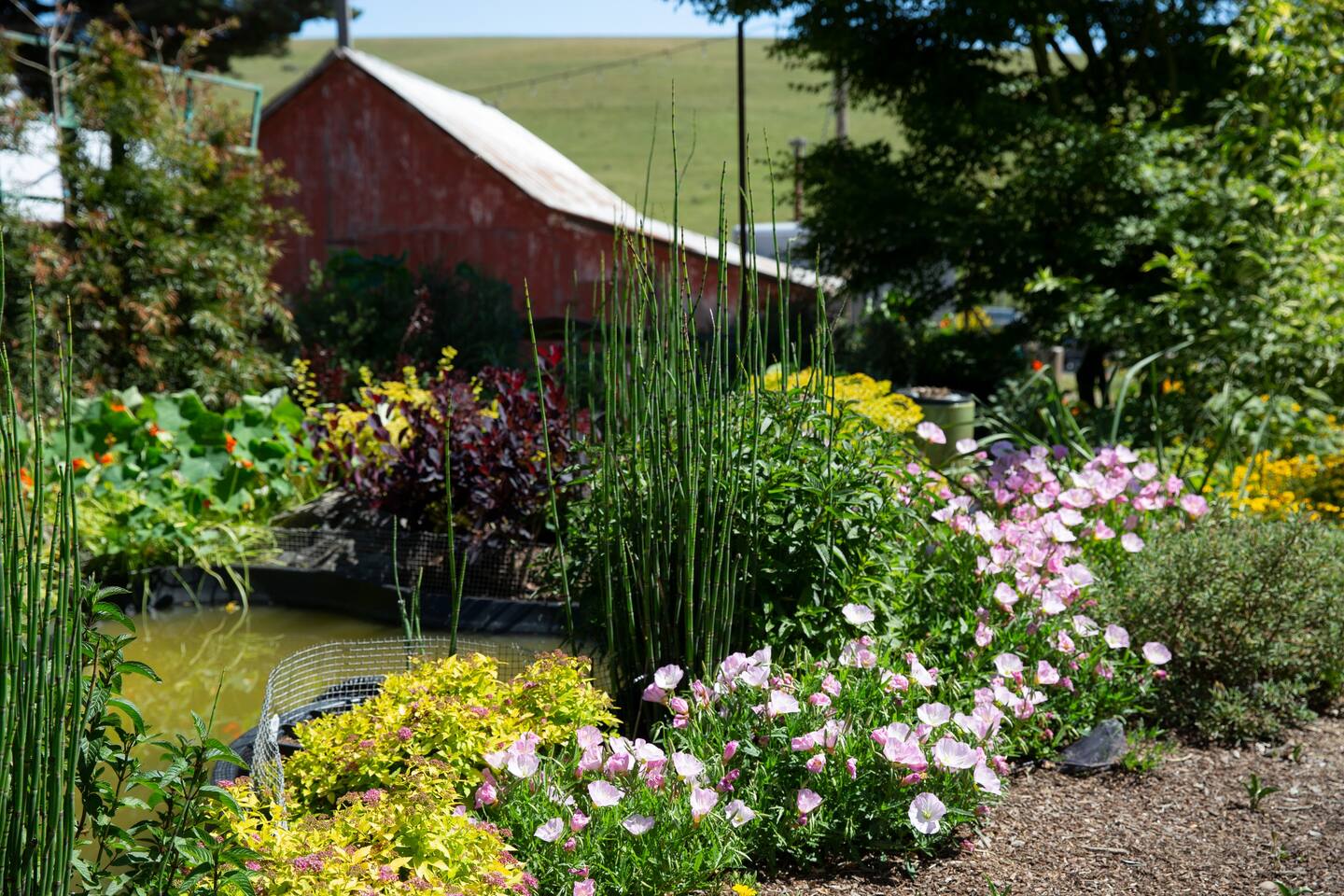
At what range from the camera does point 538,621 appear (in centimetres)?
451

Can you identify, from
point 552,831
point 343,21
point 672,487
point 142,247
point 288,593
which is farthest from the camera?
point 343,21

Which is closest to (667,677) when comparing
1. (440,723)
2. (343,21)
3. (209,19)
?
(440,723)

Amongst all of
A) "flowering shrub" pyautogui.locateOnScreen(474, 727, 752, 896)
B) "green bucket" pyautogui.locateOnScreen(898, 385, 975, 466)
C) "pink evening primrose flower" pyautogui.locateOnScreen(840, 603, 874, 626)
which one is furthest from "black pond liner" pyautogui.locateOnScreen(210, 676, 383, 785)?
"green bucket" pyautogui.locateOnScreen(898, 385, 975, 466)

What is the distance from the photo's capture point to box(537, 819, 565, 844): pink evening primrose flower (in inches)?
81.0

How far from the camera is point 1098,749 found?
9.50 feet

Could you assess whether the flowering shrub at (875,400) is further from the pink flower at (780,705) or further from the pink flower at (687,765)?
the pink flower at (687,765)

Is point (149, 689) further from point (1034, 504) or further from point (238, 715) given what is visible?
point (1034, 504)

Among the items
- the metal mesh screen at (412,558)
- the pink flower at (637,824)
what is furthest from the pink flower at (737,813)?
the metal mesh screen at (412,558)

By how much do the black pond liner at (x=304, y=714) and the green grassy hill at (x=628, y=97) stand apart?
3969 cm

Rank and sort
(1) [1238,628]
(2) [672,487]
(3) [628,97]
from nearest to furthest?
(2) [672,487] < (1) [1238,628] < (3) [628,97]

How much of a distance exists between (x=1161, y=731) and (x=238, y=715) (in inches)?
113

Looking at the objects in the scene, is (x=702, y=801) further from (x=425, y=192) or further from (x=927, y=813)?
(x=425, y=192)

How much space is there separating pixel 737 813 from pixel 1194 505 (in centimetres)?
229

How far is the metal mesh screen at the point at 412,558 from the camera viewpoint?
4.84m
